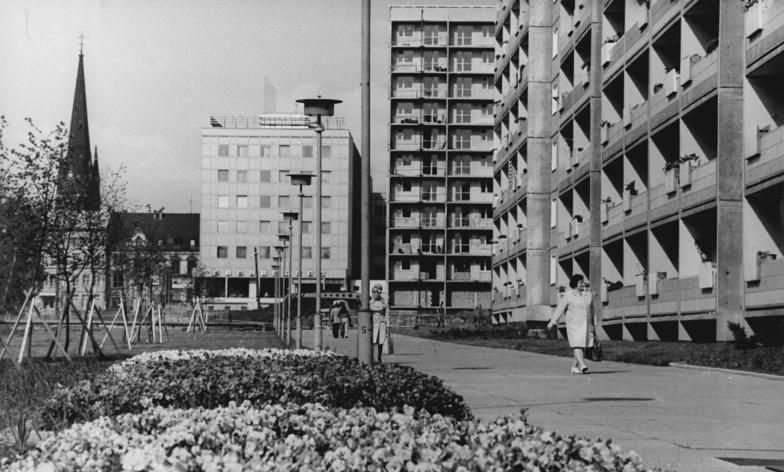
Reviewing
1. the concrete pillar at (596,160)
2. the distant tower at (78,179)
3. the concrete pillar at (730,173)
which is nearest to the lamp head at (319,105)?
the distant tower at (78,179)

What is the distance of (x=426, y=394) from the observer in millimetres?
9016

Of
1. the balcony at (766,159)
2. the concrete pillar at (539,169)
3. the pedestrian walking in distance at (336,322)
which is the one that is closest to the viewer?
the balcony at (766,159)

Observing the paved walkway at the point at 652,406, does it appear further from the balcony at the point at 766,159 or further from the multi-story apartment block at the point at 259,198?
the multi-story apartment block at the point at 259,198

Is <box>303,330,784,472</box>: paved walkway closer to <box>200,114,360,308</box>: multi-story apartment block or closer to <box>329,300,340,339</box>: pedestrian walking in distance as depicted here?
<box>329,300,340,339</box>: pedestrian walking in distance

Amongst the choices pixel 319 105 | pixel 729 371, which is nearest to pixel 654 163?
pixel 319 105

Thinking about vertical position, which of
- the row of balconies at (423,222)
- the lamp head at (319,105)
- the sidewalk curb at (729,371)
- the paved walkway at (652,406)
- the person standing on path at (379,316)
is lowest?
the paved walkway at (652,406)

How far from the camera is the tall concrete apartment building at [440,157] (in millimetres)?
106375

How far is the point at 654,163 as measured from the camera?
104ft

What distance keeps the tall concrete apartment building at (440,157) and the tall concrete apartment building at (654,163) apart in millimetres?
50998

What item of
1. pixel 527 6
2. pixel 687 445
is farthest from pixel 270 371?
pixel 527 6

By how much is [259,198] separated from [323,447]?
109115 mm

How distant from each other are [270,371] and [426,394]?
248 cm

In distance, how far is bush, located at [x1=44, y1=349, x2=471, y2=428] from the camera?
911 centimetres

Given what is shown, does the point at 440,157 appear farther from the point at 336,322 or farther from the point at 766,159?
the point at 766,159
